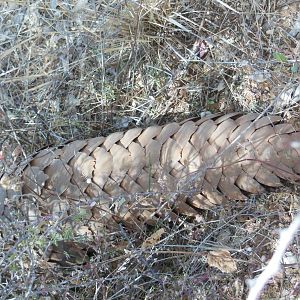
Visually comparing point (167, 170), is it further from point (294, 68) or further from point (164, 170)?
point (294, 68)

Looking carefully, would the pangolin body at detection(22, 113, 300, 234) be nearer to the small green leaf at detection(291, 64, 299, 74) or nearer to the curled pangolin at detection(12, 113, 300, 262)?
the curled pangolin at detection(12, 113, 300, 262)

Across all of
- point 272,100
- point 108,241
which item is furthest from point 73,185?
point 272,100

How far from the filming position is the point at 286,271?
156 centimetres

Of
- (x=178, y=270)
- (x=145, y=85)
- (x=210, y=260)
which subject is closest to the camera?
(x=210, y=260)

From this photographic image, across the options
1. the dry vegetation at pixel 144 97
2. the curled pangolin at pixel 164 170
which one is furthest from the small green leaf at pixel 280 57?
the curled pangolin at pixel 164 170

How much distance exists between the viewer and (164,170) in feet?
4.96

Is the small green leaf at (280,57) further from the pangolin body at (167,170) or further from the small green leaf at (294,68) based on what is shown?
the pangolin body at (167,170)

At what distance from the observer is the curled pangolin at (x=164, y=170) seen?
4.79ft

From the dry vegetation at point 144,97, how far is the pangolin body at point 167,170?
0.07 meters

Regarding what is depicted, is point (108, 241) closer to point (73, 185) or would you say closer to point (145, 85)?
point (73, 185)

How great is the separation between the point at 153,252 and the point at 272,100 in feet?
1.78

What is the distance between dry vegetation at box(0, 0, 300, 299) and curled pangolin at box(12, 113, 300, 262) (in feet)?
0.21

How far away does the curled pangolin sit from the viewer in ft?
4.79

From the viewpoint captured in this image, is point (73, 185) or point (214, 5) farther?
point (214, 5)
